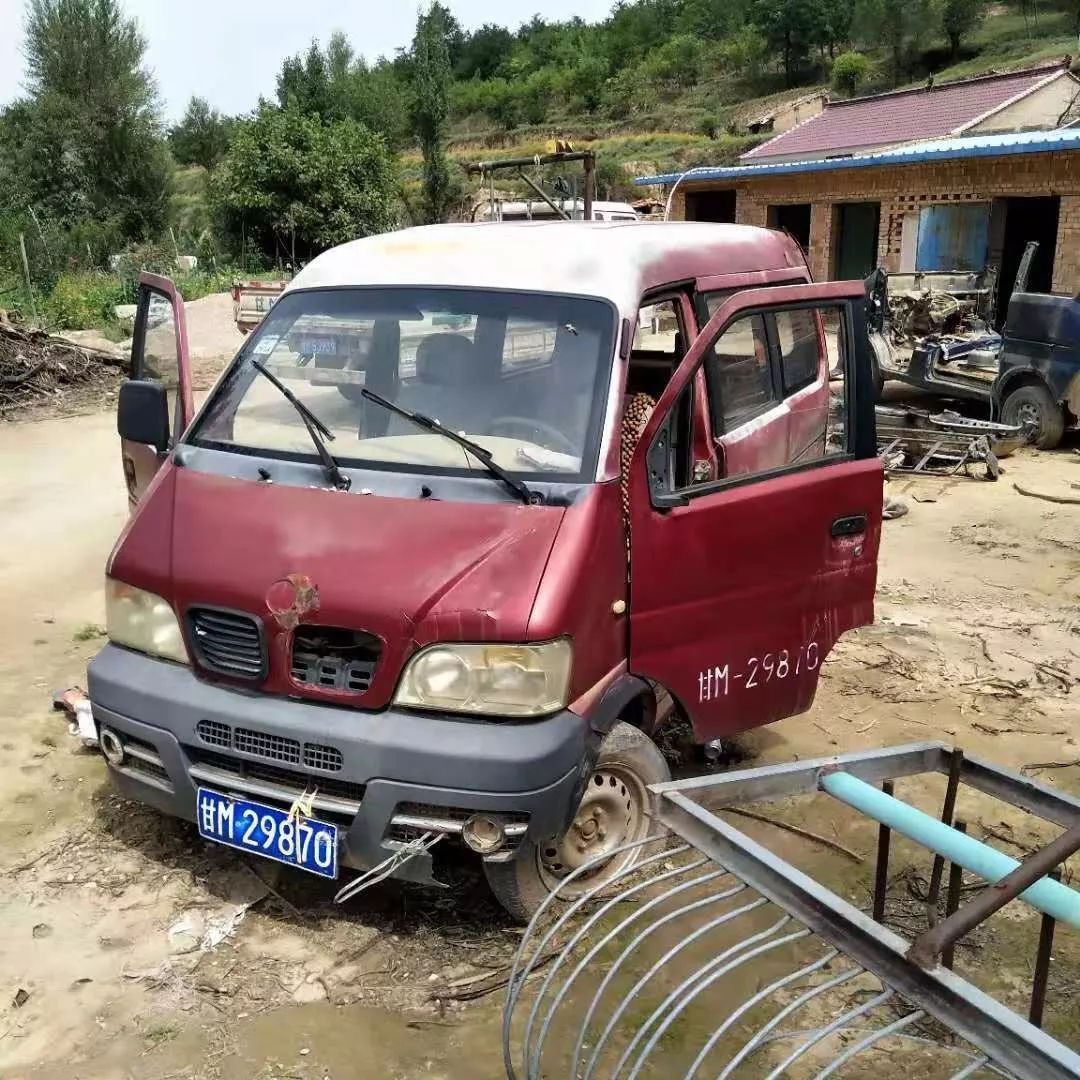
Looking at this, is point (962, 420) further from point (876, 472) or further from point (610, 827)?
point (610, 827)

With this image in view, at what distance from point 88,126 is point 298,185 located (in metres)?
9.52

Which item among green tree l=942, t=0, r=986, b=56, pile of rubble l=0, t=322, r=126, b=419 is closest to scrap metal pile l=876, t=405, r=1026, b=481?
pile of rubble l=0, t=322, r=126, b=419

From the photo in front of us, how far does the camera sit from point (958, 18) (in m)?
57.8

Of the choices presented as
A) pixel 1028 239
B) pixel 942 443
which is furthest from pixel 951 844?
pixel 1028 239

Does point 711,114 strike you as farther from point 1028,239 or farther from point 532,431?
point 532,431

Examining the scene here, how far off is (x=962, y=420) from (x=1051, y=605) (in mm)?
4309

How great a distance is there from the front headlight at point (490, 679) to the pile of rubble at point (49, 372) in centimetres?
1155

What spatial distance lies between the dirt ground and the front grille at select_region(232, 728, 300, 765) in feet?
2.11

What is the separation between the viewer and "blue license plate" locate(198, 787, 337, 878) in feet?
9.80

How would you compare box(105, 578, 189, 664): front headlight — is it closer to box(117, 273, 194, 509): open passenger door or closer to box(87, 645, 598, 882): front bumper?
box(87, 645, 598, 882): front bumper

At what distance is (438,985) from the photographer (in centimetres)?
306

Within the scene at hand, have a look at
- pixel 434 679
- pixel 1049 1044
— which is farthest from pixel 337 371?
pixel 1049 1044

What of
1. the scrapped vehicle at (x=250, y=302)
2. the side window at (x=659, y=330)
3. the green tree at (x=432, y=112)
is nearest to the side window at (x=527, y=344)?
the side window at (x=659, y=330)

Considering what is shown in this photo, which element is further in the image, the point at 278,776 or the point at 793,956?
the point at 793,956
